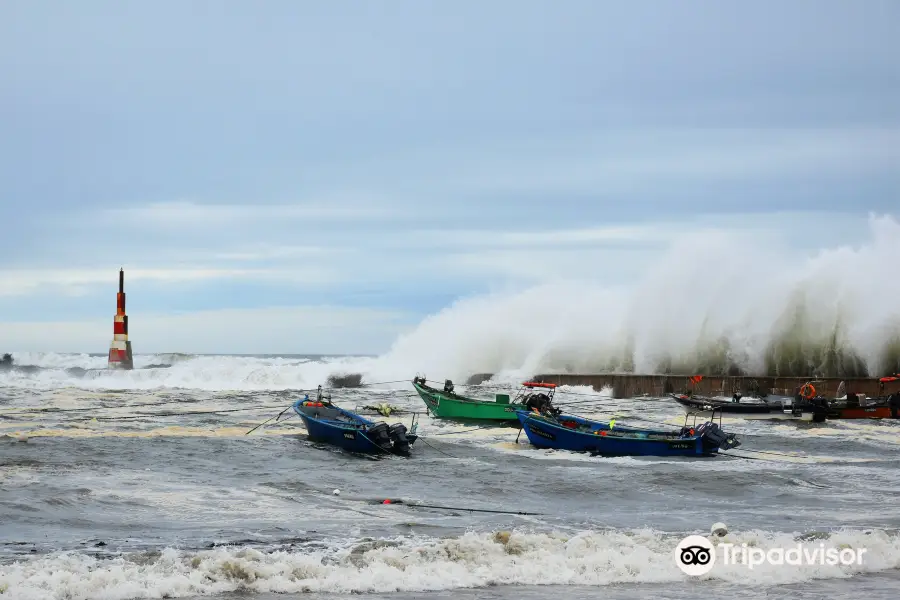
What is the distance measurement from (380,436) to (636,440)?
5.89m

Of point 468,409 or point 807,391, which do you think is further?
point 807,391

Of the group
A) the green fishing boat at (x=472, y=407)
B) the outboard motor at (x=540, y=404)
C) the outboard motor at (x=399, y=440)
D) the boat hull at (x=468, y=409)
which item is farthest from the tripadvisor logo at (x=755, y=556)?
the boat hull at (x=468, y=409)

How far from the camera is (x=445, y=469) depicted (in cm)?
2050

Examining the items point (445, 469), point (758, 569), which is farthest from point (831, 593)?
point (445, 469)

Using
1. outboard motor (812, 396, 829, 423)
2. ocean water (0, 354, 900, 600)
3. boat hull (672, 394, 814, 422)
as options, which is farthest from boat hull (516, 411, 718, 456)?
boat hull (672, 394, 814, 422)

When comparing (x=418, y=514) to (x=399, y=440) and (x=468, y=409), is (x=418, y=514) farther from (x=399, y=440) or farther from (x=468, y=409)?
(x=468, y=409)

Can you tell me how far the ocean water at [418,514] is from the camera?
10320 millimetres

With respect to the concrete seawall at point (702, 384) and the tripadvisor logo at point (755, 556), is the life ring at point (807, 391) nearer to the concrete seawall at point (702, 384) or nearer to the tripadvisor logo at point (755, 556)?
the concrete seawall at point (702, 384)

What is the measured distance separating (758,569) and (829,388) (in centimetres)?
3440

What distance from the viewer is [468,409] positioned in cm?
3259

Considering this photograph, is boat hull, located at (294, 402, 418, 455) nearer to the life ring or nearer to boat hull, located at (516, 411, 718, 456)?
boat hull, located at (516, 411, 718, 456)

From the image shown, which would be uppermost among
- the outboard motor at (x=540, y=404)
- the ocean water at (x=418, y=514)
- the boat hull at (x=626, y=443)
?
the outboard motor at (x=540, y=404)

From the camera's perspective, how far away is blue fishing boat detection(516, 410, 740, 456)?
2298cm

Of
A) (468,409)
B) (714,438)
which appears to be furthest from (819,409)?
(714,438)
